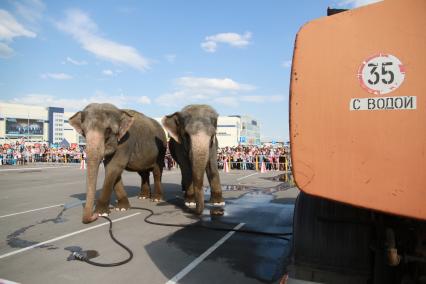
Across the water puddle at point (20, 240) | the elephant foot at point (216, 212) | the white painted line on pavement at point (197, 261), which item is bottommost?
the white painted line on pavement at point (197, 261)

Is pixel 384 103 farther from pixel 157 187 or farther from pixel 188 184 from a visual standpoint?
pixel 157 187

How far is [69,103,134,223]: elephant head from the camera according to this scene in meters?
7.66

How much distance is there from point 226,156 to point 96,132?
24767 millimetres

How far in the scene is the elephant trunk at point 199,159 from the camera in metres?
7.70

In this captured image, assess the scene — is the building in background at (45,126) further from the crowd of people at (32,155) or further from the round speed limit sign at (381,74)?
the round speed limit sign at (381,74)

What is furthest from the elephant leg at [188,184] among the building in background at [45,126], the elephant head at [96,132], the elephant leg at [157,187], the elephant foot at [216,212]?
the building in background at [45,126]

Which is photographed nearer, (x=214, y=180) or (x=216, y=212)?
(x=216, y=212)

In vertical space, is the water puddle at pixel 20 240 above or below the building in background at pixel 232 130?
below

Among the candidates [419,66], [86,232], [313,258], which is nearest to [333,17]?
[419,66]

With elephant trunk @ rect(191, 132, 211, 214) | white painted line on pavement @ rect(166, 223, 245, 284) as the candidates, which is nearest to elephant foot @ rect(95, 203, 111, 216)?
elephant trunk @ rect(191, 132, 211, 214)

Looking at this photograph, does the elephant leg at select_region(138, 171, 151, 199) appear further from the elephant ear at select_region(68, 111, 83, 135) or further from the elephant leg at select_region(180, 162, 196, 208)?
the elephant ear at select_region(68, 111, 83, 135)

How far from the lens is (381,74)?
2.35 m

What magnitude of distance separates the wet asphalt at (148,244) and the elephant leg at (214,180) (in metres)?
0.39

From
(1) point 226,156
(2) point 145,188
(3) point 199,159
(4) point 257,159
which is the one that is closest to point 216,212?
(3) point 199,159
